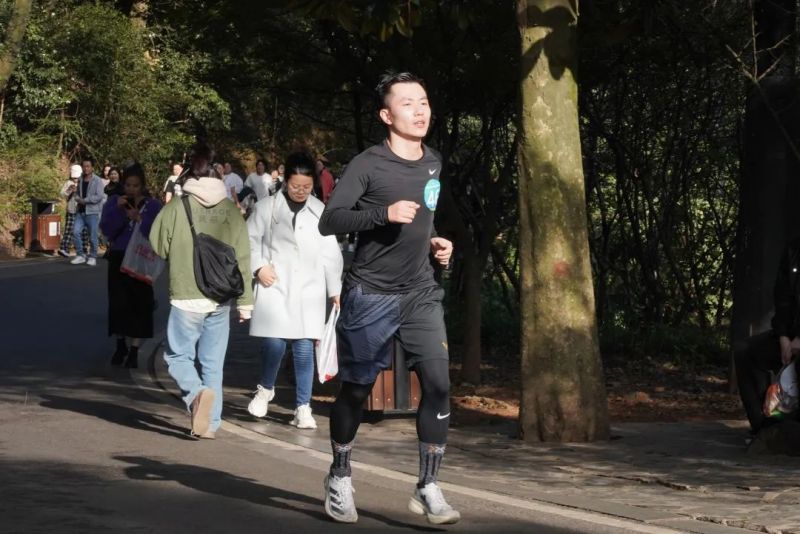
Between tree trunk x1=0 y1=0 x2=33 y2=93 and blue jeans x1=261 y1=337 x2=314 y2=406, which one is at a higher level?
tree trunk x1=0 y1=0 x2=33 y2=93

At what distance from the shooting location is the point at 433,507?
22.2 feet

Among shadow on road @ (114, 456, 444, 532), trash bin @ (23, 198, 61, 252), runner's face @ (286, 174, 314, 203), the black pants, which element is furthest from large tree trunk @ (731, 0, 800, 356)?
trash bin @ (23, 198, 61, 252)

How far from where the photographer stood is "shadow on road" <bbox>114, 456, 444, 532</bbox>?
7166 mm

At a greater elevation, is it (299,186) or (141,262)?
(299,186)

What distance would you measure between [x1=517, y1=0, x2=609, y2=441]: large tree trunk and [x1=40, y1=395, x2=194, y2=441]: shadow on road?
2.30 meters

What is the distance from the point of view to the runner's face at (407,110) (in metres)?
6.82

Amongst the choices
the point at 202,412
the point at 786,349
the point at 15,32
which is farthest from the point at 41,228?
the point at 786,349

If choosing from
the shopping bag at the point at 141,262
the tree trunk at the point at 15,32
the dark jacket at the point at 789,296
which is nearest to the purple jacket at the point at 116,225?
the shopping bag at the point at 141,262

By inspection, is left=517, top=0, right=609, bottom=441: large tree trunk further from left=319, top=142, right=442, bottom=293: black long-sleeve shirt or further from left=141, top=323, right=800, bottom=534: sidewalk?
left=319, top=142, right=442, bottom=293: black long-sleeve shirt

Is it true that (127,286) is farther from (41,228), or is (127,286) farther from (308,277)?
(41,228)

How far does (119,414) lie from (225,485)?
3.11 metres

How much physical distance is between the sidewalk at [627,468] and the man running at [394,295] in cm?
114

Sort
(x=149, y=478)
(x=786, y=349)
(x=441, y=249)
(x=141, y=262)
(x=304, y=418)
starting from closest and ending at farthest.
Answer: (x=441, y=249) → (x=149, y=478) → (x=786, y=349) → (x=304, y=418) → (x=141, y=262)

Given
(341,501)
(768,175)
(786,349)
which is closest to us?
(341,501)
